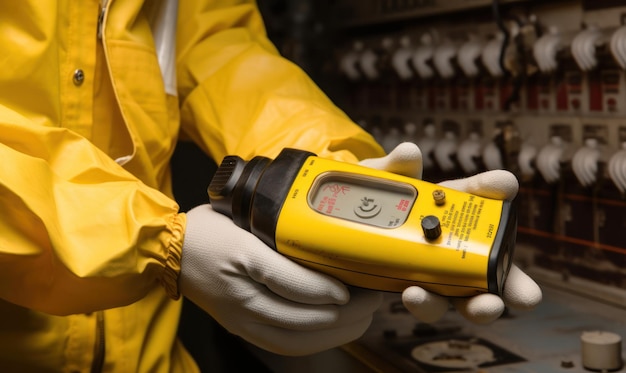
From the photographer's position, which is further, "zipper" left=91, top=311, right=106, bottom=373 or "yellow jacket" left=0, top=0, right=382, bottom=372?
"zipper" left=91, top=311, right=106, bottom=373

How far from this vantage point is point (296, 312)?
948 mm

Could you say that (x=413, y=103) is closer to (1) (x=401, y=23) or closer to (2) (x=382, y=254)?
(1) (x=401, y=23)

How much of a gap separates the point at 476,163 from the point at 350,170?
101 cm

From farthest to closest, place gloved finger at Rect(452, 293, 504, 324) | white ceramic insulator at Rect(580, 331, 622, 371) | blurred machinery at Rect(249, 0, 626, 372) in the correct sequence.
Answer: blurred machinery at Rect(249, 0, 626, 372) → white ceramic insulator at Rect(580, 331, 622, 371) → gloved finger at Rect(452, 293, 504, 324)

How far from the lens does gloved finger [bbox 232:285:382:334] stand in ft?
3.11

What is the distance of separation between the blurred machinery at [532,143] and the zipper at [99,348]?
51 centimetres

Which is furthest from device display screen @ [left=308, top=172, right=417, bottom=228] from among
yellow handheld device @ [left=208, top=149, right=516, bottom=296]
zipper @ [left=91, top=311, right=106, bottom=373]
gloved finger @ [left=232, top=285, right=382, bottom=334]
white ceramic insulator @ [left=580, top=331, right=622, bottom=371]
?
white ceramic insulator @ [left=580, top=331, right=622, bottom=371]

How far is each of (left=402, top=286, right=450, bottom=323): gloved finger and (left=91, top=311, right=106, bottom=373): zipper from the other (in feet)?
1.64

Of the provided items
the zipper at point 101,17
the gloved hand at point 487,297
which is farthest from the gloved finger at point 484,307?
the zipper at point 101,17

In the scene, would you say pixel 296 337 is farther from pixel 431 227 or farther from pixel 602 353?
pixel 602 353

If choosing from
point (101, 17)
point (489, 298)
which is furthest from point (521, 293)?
point (101, 17)

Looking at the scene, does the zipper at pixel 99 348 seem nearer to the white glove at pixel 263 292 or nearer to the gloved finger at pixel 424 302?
the white glove at pixel 263 292

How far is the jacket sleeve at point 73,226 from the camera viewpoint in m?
0.90

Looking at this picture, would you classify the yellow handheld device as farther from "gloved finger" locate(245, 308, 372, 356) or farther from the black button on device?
"gloved finger" locate(245, 308, 372, 356)
